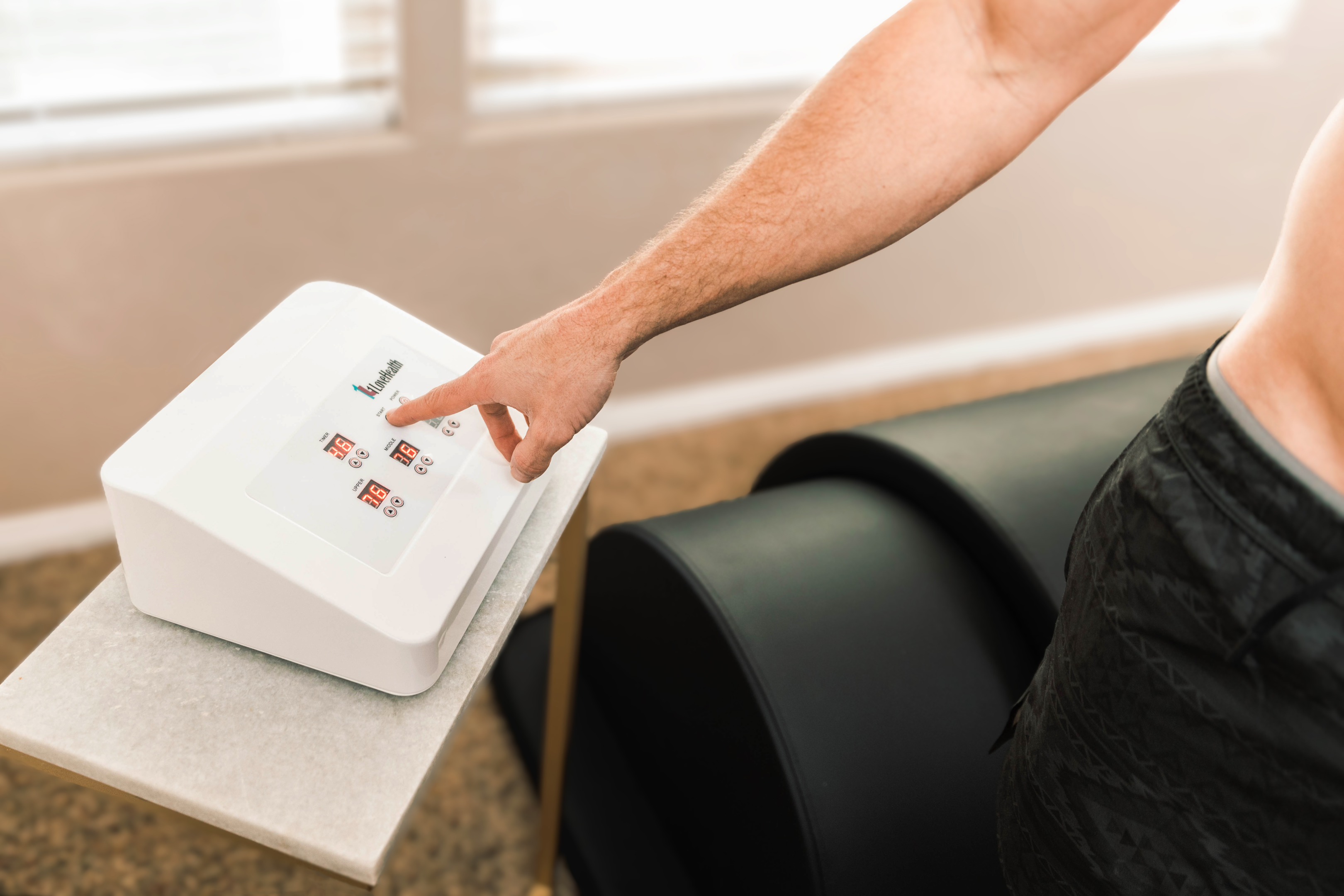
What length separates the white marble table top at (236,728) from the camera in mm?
593

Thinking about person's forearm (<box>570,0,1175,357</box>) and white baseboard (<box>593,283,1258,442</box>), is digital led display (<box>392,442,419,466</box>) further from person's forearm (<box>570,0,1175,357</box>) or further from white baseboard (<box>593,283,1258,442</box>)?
white baseboard (<box>593,283,1258,442</box>)

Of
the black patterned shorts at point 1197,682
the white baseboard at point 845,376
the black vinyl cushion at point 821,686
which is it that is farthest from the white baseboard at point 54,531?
the black patterned shorts at point 1197,682

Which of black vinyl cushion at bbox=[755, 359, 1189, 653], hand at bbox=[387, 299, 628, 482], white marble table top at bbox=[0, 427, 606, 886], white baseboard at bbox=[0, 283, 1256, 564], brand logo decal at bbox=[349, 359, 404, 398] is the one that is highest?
hand at bbox=[387, 299, 628, 482]

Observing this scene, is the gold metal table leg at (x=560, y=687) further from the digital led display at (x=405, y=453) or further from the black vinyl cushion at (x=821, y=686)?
the digital led display at (x=405, y=453)

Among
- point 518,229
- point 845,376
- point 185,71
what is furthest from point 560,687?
point 845,376

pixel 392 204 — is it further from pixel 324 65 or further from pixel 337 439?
pixel 337 439

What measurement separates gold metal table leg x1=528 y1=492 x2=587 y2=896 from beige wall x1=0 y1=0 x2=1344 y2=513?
2.40 feet

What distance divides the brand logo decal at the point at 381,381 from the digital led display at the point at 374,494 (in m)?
0.08

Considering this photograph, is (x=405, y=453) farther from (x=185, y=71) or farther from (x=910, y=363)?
(x=910, y=363)

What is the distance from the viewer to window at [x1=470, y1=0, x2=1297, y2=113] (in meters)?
1.56

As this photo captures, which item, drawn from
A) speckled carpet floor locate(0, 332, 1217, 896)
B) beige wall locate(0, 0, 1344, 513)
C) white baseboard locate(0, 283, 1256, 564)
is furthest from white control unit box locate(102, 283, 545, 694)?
white baseboard locate(0, 283, 1256, 564)

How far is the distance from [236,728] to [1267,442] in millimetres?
636

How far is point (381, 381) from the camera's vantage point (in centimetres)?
76

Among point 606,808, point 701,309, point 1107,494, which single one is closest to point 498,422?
point 701,309
